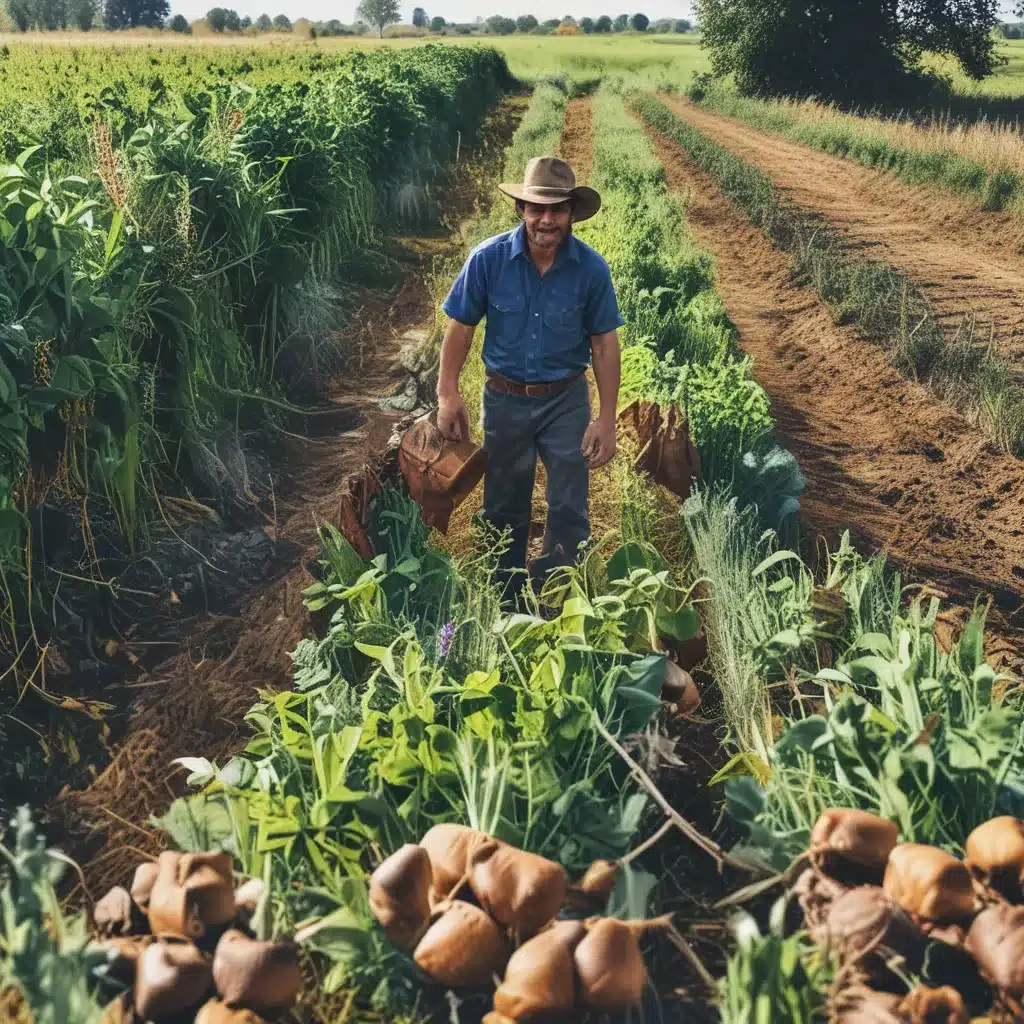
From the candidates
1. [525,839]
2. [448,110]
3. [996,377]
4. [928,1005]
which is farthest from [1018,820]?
[448,110]

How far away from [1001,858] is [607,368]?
2312mm

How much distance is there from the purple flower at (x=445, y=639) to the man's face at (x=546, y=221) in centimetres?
143

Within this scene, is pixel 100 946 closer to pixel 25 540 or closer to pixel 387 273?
pixel 25 540

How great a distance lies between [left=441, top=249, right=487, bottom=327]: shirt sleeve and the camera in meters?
3.77

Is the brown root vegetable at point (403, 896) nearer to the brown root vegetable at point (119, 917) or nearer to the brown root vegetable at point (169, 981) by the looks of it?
the brown root vegetable at point (169, 981)

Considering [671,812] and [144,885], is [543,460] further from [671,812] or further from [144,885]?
[144,885]

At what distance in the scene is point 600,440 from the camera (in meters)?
3.89

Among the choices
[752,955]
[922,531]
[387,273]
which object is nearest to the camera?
[752,955]

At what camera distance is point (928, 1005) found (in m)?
1.68

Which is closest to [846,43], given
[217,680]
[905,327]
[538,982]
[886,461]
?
[905,327]

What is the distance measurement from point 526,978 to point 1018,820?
3.41 ft

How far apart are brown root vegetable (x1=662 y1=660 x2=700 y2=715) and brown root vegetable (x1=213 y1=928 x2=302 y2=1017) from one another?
133 cm

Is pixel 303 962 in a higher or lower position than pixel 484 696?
lower

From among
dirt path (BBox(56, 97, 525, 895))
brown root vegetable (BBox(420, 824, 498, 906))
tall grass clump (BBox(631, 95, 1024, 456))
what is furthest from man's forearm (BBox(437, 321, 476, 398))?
tall grass clump (BBox(631, 95, 1024, 456))
